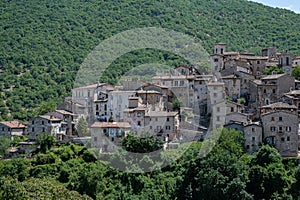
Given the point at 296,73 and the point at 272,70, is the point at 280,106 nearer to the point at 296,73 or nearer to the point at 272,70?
the point at 296,73

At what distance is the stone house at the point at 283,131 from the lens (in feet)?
156

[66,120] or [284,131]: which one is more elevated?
[66,120]

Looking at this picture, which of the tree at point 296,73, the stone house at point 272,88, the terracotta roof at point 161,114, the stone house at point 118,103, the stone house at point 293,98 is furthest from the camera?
the tree at point 296,73

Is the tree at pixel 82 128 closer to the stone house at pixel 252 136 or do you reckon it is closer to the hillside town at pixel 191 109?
the hillside town at pixel 191 109

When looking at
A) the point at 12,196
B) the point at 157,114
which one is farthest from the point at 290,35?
the point at 12,196

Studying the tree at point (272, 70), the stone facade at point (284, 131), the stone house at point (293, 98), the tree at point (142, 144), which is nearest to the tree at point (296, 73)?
the tree at point (272, 70)

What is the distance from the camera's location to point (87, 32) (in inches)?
4368

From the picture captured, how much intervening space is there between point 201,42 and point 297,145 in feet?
188

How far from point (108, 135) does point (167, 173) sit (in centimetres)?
650

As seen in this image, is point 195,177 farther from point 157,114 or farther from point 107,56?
point 107,56

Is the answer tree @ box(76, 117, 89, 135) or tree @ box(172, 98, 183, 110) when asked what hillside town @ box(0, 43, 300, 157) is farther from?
tree @ box(76, 117, 89, 135)

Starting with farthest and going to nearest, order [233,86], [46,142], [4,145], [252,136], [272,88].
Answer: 1. [233,86]
2. [4,145]
3. [272,88]
4. [46,142]
5. [252,136]

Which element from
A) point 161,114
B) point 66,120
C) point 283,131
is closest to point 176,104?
point 161,114

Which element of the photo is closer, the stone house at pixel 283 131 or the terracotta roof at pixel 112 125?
the stone house at pixel 283 131
